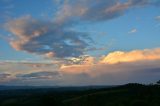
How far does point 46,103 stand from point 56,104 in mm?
5662

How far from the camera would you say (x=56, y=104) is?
157750 mm

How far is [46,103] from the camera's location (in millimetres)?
155875
